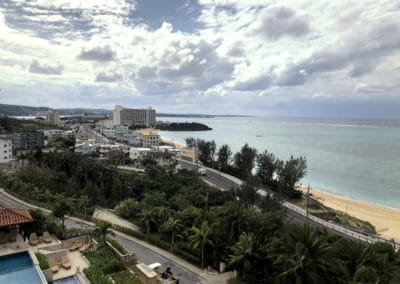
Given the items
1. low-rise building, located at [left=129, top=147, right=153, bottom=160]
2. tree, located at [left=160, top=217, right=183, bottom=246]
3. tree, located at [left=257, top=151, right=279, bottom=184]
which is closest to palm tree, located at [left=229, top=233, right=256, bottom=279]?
tree, located at [left=160, top=217, right=183, bottom=246]

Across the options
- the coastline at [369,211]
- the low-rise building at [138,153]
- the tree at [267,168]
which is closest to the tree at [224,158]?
the tree at [267,168]

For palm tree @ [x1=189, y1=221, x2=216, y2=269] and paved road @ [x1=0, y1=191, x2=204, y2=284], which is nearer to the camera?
paved road @ [x1=0, y1=191, x2=204, y2=284]

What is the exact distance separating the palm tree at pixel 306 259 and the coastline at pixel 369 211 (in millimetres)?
33500

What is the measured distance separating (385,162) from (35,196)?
97849 millimetres

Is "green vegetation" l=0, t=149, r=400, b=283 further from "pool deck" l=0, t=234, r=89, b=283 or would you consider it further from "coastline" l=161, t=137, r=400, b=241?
Result: "coastline" l=161, t=137, r=400, b=241

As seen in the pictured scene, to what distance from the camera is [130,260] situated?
22.1m

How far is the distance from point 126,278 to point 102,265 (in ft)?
6.91

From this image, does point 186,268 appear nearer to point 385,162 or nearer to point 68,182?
point 68,182

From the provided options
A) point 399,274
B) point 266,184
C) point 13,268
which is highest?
point 399,274

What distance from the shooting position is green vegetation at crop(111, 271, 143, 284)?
744 inches

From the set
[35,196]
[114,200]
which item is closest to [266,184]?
[114,200]

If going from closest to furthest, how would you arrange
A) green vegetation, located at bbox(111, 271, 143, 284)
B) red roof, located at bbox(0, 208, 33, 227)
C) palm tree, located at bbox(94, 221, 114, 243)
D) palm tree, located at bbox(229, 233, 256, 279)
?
green vegetation, located at bbox(111, 271, 143, 284) → palm tree, located at bbox(229, 233, 256, 279) → red roof, located at bbox(0, 208, 33, 227) → palm tree, located at bbox(94, 221, 114, 243)

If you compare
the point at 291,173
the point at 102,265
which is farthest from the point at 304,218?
the point at 102,265

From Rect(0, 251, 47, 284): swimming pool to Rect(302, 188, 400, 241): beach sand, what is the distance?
4365cm
